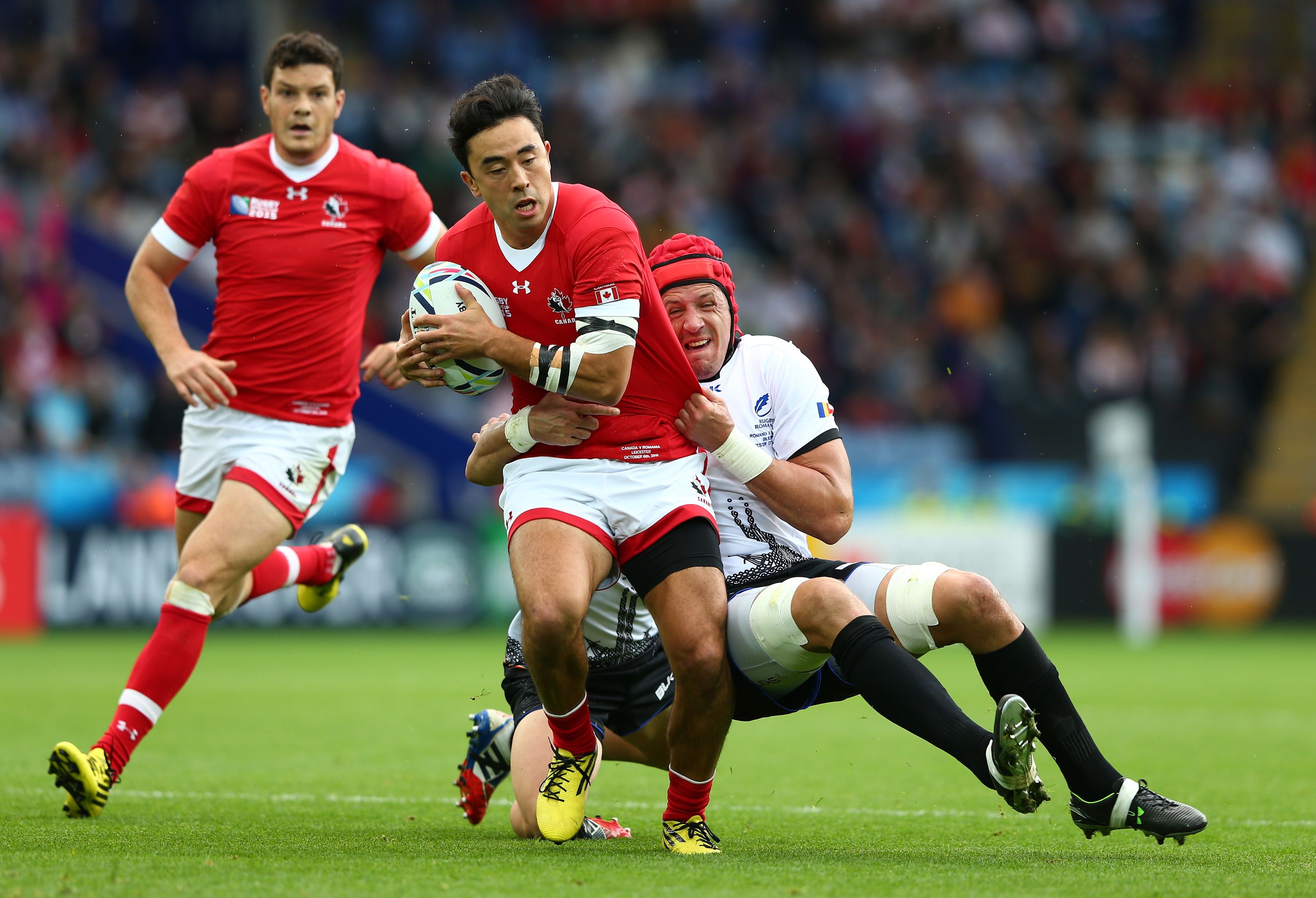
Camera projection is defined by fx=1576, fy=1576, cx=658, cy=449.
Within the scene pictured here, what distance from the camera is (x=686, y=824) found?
4.83 meters

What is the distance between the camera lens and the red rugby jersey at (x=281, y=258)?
6.14 meters

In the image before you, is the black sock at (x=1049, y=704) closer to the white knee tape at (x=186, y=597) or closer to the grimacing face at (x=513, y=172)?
the grimacing face at (x=513, y=172)

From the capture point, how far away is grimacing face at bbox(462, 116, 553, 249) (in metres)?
4.86

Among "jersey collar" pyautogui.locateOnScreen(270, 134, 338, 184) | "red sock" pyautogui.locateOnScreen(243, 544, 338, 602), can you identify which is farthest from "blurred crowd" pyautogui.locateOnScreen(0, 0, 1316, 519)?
"jersey collar" pyautogui.locateOnScreen(270, 134, 338, 184)

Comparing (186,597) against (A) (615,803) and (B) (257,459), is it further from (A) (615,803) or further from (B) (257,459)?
(A) (615,803)

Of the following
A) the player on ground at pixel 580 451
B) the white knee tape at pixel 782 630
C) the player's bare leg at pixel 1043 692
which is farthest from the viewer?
the player on ground at pixel 580 451

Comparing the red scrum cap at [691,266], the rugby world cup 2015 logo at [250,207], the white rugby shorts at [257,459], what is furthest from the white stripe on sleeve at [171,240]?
the red scrum cap at [691,266]

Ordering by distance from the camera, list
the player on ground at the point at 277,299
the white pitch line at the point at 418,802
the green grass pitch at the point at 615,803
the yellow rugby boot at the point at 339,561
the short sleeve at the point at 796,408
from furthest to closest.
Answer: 1. the yellow rugby boot at the point at 339,561
2. the player on ground at the point at 277,299
3. the white pitch line at the point at 418,802
4. the short sleeve at the point at 796,408
5. the green grass pitch at the point at 615,803

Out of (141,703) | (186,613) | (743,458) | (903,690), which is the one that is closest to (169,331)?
(186,613)

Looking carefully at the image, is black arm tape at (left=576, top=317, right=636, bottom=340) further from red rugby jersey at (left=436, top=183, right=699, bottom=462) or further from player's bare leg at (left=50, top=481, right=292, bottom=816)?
player's bare leg at (left=50, top=481, right=292, bottom=816)

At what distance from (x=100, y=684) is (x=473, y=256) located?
6.71 metres

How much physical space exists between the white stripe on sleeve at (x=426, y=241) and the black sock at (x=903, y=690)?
9.15 feet

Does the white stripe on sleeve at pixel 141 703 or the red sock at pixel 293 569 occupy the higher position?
the red sock at pixel 293 569

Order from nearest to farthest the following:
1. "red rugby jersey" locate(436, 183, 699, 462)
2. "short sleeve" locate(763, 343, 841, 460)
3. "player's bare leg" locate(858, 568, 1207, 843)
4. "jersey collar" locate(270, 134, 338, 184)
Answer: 1. "player's bare leg" locate(858, 568, 1207, 843)
2. "red rugby jersey" locate(436, 183, 699, 462)
3. "short sleeve" locate(763, 343, 841, 460)
4. "jersey collar" locate(270, 134, 338, 184)
